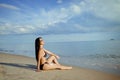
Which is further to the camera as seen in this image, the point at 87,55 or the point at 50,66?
the point at 87,55

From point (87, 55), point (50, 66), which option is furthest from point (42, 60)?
point (87, 55)

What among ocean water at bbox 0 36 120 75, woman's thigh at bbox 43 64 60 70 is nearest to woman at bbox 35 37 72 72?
woman's thigh at bbox 43 64 60 70

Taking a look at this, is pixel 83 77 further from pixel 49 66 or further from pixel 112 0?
pixel 112 0

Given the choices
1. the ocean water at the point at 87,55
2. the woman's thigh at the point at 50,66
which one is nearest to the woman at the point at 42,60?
the woman's thigh at the point at 50,66

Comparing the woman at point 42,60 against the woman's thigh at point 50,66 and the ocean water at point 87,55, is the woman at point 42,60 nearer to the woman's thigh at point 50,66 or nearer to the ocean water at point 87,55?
the woman's thigh at point 50,66

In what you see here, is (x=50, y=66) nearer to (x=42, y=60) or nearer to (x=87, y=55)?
(x=42, y=60)

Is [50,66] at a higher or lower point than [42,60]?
lower

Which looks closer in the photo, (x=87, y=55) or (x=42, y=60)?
(x=42, y=60)

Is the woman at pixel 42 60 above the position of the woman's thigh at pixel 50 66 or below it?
above

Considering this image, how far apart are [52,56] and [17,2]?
500cm

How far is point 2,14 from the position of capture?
874 cm

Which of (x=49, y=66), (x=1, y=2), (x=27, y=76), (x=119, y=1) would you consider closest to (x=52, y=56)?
(x=49, y=66)

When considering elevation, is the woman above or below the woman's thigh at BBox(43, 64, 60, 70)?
above

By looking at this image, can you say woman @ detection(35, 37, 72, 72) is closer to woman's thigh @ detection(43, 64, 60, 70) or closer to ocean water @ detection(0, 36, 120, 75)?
woman's thigh @ detection(43, 64, 60, 70)
